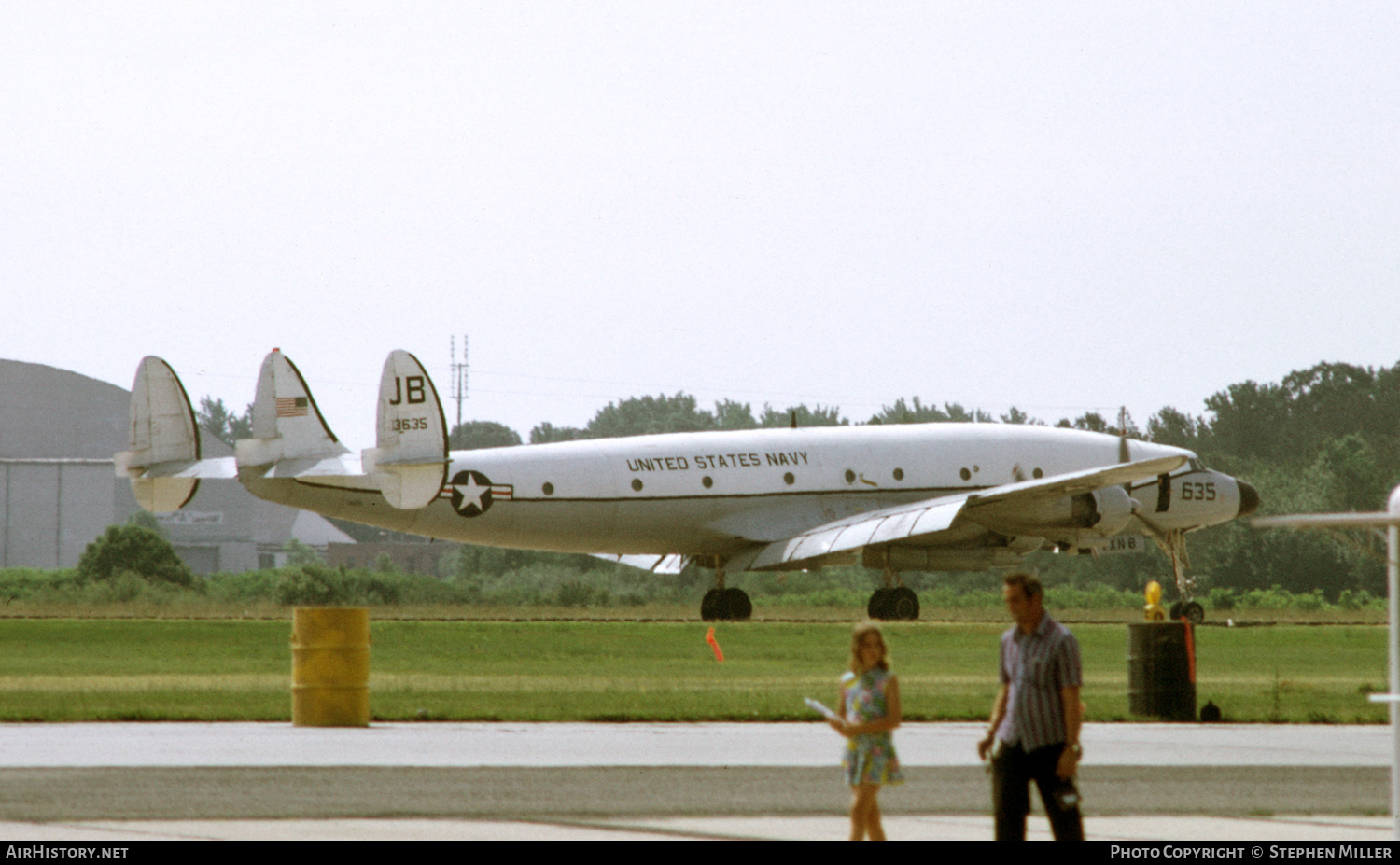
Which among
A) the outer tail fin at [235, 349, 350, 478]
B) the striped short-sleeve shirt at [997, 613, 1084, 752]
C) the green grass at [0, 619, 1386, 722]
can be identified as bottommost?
the green grass at [0, 619, 1386, 722]

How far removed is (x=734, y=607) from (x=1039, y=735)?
A: 34372mm

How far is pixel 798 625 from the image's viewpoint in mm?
41438

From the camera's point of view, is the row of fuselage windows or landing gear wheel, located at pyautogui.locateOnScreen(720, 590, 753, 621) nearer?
the row of fuselage windows

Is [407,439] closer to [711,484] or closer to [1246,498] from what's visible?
[711,484]

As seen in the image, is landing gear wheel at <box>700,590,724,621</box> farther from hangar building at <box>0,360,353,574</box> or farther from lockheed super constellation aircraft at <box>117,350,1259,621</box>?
hangar building at <box>0,360,353,574</box>

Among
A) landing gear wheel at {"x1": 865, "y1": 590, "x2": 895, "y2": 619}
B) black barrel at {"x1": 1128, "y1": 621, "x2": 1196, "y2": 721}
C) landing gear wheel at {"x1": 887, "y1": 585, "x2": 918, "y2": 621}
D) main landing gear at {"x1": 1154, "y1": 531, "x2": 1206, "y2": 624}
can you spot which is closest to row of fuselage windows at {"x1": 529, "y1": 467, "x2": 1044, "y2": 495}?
landing gear wheel at {"x1": 865, "y1": 590, "x2": 895, "y2": 619}

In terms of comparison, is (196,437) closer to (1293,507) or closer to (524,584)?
(524,584)

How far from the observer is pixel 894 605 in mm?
41812

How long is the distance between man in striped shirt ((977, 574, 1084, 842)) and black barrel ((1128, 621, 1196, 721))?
11.2m

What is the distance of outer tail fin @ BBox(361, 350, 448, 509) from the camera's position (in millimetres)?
37000

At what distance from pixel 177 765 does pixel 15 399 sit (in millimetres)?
91812

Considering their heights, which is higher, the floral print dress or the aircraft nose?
the aircraft nose

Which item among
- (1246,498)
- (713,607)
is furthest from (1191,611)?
(713,607)

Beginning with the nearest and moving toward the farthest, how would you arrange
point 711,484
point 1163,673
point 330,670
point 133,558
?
point 330,670, point 1163,673, point 711,484, point 133,558
